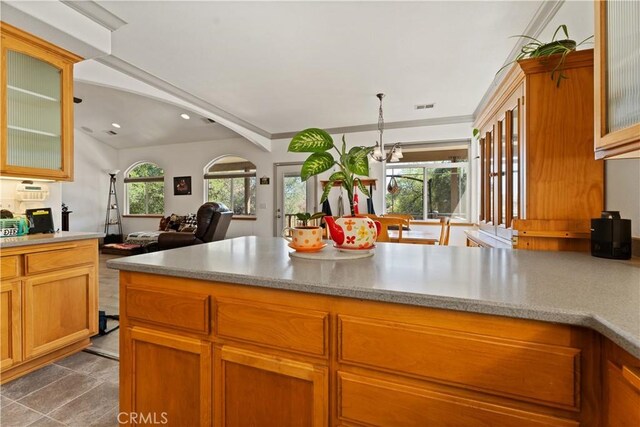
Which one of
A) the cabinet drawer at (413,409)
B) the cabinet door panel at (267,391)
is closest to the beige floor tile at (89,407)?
the cabinet door panel at (267,391)

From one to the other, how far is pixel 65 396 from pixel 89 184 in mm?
7321

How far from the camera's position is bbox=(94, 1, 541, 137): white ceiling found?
2.39 meters

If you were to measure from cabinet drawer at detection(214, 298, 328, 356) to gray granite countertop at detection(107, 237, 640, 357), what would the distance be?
0.08m

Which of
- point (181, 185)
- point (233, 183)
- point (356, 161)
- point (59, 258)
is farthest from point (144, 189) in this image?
point (356, 161)

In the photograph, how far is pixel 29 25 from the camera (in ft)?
6.59

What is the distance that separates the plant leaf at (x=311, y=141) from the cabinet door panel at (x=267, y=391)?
2.68 feet

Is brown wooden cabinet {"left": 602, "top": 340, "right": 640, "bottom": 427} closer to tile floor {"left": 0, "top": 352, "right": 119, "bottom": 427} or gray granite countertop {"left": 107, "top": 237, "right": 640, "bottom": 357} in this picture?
gray granite countertop {"left": 107, "top": 237, "right": 640, "bottom": 357}

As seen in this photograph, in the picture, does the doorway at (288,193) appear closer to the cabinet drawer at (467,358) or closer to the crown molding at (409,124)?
the crown molding at (409,124)

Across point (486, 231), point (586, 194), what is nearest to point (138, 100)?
point (486, 231)

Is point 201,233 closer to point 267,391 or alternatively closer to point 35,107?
point 35,107

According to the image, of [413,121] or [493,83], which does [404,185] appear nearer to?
[413,121]

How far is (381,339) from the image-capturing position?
2.61 ft

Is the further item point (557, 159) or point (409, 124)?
point (409, 124)

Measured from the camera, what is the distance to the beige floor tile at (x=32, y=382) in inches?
71.2
